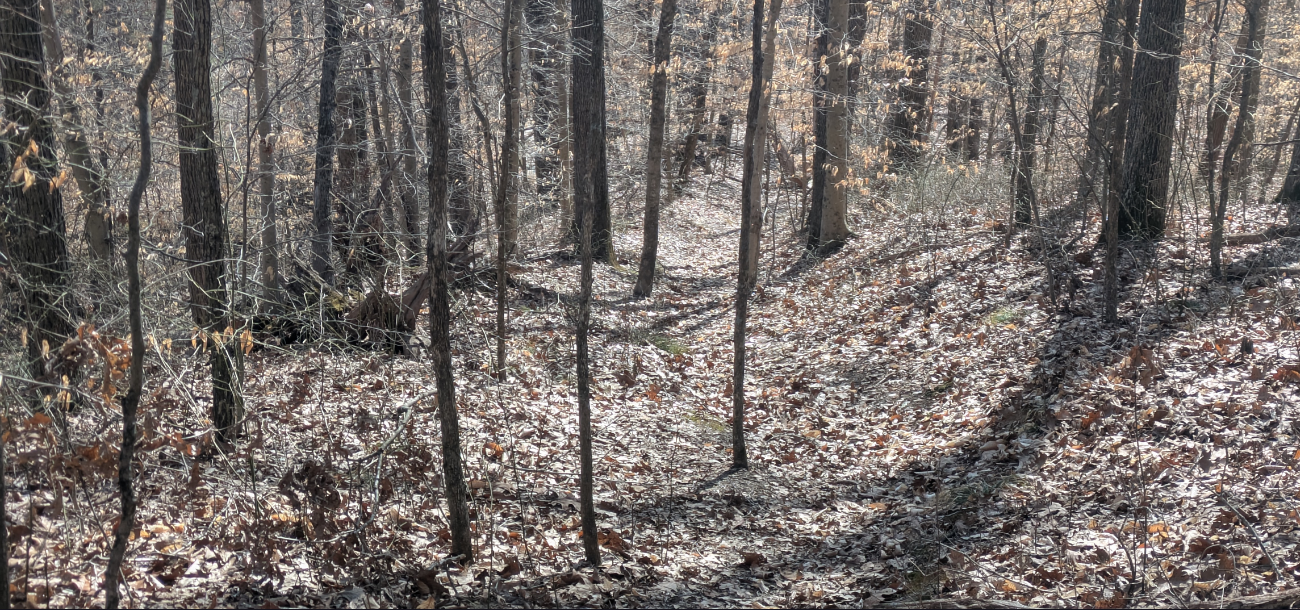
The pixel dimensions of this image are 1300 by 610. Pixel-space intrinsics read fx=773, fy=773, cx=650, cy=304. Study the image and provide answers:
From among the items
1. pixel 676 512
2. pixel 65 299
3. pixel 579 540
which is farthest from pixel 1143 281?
pixel 65 299

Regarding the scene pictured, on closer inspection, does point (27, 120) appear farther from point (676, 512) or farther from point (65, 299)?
point (676, 512)

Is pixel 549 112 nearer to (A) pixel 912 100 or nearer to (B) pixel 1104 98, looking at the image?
(A) pixel 912 100

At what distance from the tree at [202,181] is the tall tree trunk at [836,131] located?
945 centimetres

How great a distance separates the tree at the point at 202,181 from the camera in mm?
6266

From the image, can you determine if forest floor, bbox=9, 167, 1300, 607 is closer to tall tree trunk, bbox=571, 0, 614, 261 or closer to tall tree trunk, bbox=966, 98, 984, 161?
tall tree trunk, bbox=571, 0, 614, 261

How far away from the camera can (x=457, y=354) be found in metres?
9.48

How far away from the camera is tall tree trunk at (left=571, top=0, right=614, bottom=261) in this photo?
6.74 metres

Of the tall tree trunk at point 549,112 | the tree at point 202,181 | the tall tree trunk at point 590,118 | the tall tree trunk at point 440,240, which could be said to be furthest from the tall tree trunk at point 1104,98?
the tree at point 202,181

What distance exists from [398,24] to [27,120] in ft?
16.9

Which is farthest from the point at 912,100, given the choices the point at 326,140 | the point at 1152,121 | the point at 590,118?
the point at 326,140

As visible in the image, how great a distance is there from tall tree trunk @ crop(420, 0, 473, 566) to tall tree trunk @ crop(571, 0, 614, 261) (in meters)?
1.73

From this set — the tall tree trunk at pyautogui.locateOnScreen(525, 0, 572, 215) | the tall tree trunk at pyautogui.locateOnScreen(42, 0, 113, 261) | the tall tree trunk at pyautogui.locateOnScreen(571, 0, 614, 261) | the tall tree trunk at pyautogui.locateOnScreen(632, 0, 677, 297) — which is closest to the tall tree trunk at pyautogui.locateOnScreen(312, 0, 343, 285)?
the tall tree trunk at pyautogui.locateOnScreen(571, 0, 614, 261)

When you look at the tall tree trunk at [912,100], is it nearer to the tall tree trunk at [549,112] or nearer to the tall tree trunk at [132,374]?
A: the tall tree trunk at [549,112]

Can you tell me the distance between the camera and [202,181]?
6398mm
